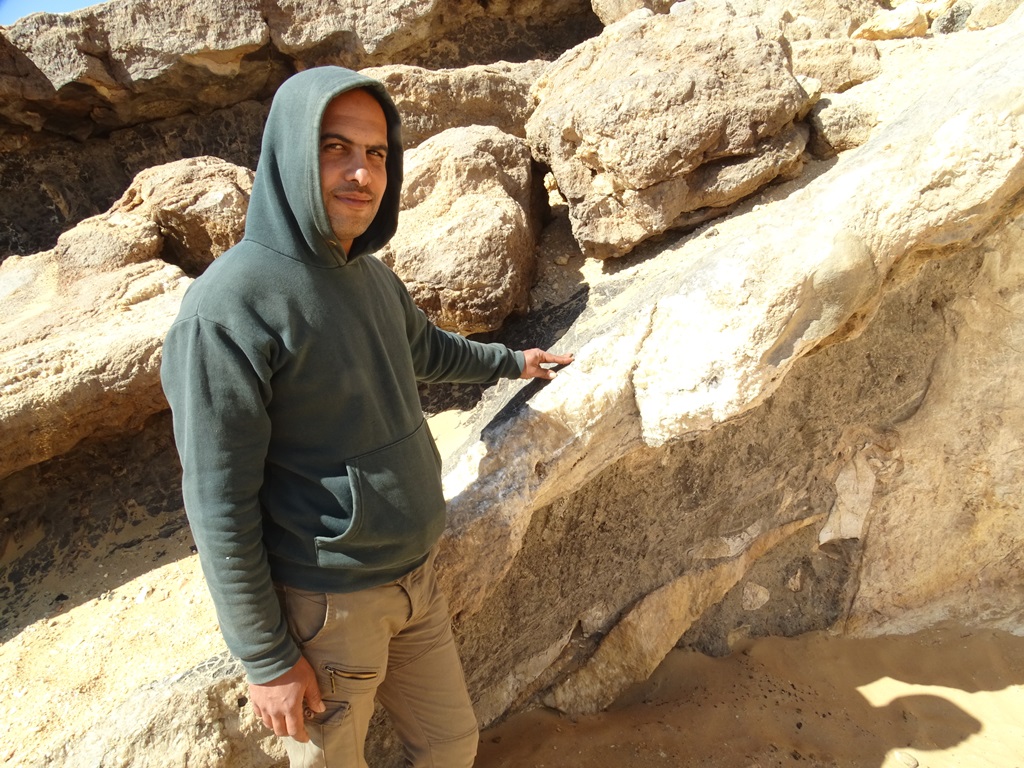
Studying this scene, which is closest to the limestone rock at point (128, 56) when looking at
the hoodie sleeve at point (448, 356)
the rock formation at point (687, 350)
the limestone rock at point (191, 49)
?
the limestone rock at point (191, 49)

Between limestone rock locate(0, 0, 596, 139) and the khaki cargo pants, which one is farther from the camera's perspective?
limestone rock locate(0, 0, 596, 139)

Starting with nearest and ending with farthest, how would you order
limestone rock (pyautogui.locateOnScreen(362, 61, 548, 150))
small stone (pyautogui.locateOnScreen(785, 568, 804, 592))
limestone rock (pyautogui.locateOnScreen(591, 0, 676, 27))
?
small stone (pyautogui.locateOnScreen(785, 568, 804, 592)) < limestone rock (pyautogui.locateOnScreen(362, 61, 548, 150)) < limestone rock (pyautogui.locateOnScreen(591, 0, 676, 27))

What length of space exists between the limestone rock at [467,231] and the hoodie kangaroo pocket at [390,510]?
3.89 ft

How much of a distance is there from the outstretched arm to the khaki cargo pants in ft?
2.10

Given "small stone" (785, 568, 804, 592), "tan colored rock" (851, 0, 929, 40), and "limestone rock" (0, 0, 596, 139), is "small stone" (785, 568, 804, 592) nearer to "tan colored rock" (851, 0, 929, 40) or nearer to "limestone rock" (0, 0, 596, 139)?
"tan colored rock" (851, 0, 929, 40)

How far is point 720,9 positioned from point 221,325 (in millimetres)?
2429

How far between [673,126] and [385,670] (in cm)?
199

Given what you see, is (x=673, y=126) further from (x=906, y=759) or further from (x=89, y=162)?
(x=89, y=162)

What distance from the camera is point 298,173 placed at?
1.24 m

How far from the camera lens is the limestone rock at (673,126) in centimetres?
251

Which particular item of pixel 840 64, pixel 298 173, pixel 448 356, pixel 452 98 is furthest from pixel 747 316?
pixel 452 98

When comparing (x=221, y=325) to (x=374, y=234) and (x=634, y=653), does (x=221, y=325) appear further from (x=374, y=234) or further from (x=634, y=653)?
(x=634, y=653)

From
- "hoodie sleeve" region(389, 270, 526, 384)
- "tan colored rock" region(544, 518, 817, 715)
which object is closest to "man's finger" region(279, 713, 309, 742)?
"hoodie sleeve" region(389, 270, 526, 384)

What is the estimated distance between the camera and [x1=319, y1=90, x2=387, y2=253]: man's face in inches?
50.8
